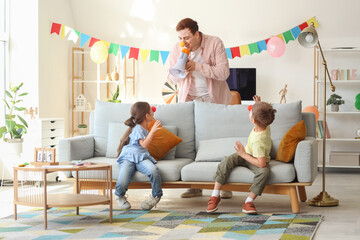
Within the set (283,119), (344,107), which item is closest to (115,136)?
(283,119)

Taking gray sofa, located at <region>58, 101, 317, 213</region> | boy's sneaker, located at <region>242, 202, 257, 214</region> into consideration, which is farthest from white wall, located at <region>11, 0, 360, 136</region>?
boy's sneaker, located at <region>242, 202, 257, 214</region>

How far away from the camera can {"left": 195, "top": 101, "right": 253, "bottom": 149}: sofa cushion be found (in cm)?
438

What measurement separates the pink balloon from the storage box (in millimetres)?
1376

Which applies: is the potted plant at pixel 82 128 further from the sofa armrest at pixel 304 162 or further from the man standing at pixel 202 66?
the sofa armrest at pixel 304 162

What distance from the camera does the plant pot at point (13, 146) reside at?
5.47 meters

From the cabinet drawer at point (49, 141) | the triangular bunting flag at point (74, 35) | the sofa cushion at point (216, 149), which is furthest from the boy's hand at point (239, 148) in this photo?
the triangular bunting flag at point (74, 35)

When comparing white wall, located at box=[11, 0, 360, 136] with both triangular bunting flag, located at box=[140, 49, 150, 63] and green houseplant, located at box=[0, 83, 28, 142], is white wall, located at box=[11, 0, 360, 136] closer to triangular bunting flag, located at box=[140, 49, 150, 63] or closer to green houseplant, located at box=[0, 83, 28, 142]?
triangular bunting flag, located at box=[140, 49, 150, 63]

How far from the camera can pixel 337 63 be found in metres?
7.01

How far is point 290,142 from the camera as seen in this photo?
13.1ft

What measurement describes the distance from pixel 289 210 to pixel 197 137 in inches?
37.4

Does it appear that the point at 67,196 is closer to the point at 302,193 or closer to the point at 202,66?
the point at 202,66

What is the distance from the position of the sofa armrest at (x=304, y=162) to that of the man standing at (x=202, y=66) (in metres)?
0.91

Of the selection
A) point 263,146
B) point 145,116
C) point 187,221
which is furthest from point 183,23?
point 187,221

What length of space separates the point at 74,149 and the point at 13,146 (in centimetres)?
147
